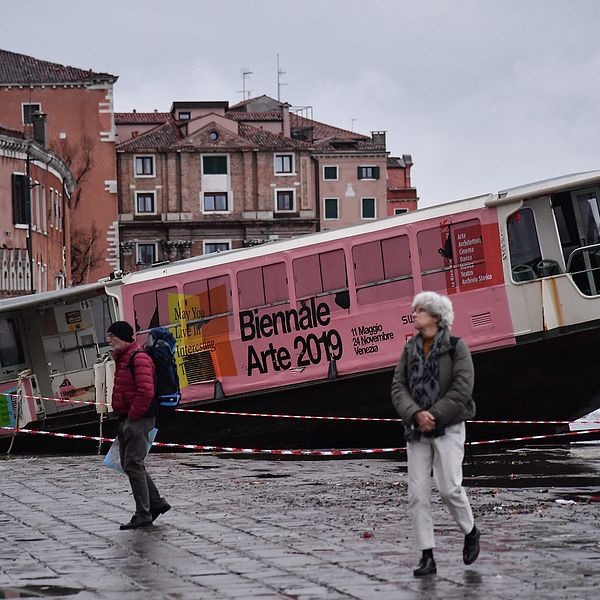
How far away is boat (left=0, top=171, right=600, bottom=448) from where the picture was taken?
22.4 m

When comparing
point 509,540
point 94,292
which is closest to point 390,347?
point 94,292

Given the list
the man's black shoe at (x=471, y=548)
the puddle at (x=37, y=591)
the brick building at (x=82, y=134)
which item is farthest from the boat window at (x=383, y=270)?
the brick building at (x=82, y=134)

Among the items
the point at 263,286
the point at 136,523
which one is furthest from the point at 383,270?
the point at 136,523

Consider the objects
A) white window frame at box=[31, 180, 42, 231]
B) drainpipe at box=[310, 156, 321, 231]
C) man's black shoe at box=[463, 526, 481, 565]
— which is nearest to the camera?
man's black shoe at box=[463, 526, 481, 565]

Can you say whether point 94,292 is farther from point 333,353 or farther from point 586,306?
point 586,306

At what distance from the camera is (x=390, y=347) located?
75.3 ft

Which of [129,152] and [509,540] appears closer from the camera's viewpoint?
[509,540]

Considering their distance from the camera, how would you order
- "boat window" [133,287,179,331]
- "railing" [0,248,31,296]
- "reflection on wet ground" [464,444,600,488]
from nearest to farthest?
1. "reflection on wet ground" [464,444,600,488]
2. "boat window" [133,287,179,331]
3. "railing" [0,248,31,296]

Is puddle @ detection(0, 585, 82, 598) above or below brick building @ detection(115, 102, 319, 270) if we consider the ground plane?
below

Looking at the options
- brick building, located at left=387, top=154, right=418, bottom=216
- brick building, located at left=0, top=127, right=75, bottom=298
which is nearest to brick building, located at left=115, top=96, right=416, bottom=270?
brick building, located at left=387, top=154, right=418, bottom=216

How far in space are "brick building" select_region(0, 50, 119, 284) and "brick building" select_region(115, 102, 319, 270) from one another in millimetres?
13155

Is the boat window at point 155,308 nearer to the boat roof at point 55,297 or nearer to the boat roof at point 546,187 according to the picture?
the boat roof at point 55,297

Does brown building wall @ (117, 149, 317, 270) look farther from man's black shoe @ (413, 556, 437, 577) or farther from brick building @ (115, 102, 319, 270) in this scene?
man's black shoe @ (413, 556, 437, 577)

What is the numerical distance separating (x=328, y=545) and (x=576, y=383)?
500 inches
